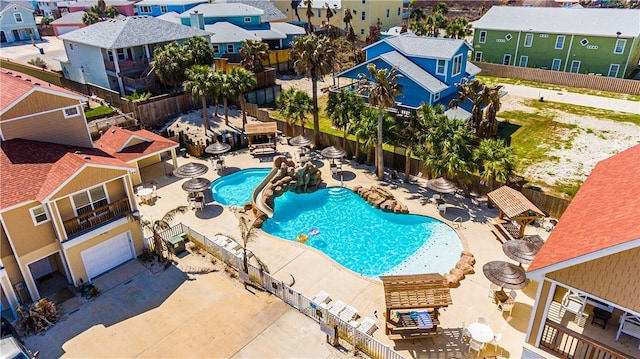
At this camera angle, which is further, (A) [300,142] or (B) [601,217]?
(A) [300,142]

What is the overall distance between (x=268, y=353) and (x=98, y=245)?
431 inches

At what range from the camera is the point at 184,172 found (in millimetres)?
28172

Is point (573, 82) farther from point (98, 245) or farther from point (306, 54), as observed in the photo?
point (98, 245)

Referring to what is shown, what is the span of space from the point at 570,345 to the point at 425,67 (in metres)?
30.7

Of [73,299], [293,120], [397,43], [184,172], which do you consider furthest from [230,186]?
[397,43]

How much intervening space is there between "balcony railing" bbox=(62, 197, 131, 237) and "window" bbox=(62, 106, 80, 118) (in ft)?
18.2

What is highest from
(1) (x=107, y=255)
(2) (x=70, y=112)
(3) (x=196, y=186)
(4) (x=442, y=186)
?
(2) (x=70, y=112)

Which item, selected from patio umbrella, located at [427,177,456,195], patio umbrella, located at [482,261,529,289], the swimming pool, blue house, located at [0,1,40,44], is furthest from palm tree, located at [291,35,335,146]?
blue house, located at [0,1,40,44]

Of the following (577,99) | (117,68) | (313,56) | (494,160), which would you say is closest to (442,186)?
(494,160)

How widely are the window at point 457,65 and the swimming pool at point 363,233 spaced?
17.5 meters

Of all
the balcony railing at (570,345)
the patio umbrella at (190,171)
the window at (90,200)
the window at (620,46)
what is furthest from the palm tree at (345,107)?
the window at (620,46)

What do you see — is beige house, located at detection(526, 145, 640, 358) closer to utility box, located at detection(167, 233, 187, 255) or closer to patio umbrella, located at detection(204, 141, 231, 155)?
utility box, located at detection(167, 233, 187, 255)

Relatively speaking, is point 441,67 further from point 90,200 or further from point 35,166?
point 35,166

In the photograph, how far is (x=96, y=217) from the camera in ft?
66.3
